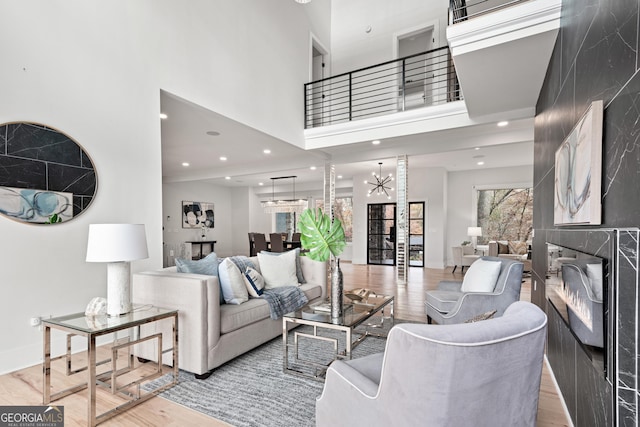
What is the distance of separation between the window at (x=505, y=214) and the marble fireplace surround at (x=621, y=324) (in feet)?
28.7

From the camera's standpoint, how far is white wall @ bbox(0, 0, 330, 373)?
8.25 ft

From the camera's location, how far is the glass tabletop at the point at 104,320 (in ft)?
6.63

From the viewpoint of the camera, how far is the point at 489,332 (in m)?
1.10

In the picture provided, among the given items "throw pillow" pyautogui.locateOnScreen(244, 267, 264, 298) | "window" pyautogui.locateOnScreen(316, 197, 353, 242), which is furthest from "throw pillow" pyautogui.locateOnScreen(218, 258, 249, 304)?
→ "window" pyautogui.locateOnScreen(316, 197, 353, 242)

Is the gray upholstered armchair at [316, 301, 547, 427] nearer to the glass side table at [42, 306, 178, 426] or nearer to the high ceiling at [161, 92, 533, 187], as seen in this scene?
the glass side table at [42, 306, 178, 426]

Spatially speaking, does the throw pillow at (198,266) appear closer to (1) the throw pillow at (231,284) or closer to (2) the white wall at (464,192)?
(1) the throw pillow at (231,284)

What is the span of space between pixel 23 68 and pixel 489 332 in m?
3.53

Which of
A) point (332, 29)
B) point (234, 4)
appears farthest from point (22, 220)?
point (332, 29)

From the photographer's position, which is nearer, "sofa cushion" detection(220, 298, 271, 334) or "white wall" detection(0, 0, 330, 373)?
"white wall" detection(0, 0, 330, 373)

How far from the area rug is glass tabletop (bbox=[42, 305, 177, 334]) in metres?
0.55

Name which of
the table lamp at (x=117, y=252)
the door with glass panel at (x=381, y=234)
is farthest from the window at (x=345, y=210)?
the table lamp at (x=117, y=252)

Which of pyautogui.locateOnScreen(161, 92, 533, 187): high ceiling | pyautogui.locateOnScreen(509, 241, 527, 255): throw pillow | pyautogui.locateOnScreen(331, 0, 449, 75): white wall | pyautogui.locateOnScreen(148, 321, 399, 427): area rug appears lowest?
pyautogui.locateOnScreen(148, 321, 399, 427): area rug

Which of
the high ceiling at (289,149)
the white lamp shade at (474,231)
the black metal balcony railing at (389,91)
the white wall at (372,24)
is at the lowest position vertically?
the white lamp shade at (474,231)

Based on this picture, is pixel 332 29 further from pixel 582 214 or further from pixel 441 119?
pixel 582 214
